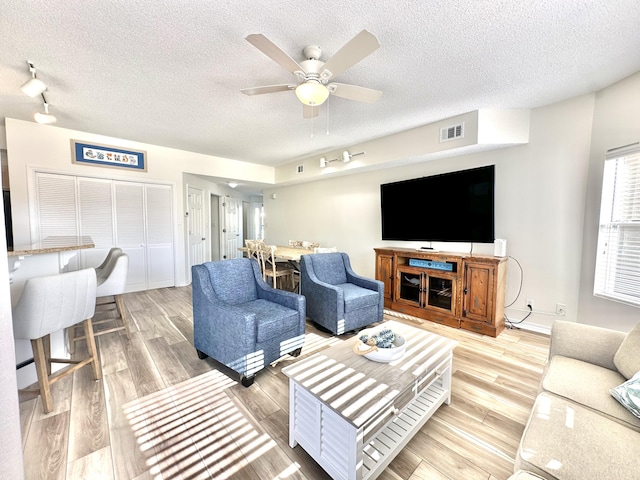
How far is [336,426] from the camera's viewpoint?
1239mm

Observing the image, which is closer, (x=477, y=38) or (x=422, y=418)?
(x=422, y=418)

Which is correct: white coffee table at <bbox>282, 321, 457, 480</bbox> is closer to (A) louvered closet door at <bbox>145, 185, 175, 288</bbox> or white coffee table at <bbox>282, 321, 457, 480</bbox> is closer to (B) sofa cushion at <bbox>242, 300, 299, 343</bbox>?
(B) sofa cushion at <bbox>242, 300, 299, 343</bbox>

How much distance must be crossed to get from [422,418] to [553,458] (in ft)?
2.53

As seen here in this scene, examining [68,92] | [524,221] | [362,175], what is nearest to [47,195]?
[68,92]

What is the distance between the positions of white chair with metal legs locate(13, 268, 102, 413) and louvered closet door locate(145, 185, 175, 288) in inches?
117

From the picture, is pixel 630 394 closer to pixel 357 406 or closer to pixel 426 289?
pixel 357 406

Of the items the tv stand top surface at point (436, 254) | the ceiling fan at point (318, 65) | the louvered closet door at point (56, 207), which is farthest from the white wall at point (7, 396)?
the louvered closet door at point (56, 207)

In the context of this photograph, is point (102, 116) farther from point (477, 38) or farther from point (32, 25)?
point (477, 38)

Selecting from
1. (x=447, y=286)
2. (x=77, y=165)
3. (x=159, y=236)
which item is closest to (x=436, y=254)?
(x=447, y=286)

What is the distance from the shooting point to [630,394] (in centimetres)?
115

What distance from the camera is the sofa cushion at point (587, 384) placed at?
1148 mm

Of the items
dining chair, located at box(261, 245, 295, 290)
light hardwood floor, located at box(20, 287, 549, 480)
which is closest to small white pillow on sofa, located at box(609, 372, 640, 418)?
light hardwood floor, located at box(20, 287, 549, 480)

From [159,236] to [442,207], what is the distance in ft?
Answer: 15.7

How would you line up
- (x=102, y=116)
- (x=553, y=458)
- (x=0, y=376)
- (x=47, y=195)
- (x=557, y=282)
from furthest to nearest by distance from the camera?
(x=47, y=195)
(x=102, y=116)
(x=557, y=282)
(x=553, y=458)
(x=0, y=376)
